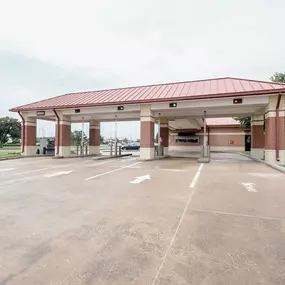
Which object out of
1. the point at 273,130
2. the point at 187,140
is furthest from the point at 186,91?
the point at 187,140

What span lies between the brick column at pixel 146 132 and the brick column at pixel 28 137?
12.4 m

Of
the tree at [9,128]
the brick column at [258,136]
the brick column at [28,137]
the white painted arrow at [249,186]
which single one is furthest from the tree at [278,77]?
the tree at [9,128]

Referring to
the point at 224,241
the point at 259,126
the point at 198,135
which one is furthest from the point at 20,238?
the point at 198,135

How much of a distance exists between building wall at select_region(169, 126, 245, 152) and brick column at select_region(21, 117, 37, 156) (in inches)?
809

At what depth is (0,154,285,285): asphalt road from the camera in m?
2.63

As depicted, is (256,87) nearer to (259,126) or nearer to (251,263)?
(259,126)

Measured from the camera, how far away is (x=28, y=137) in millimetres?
23531

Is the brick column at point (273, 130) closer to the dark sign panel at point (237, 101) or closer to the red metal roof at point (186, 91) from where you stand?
the red metal roof at point (186, 91)

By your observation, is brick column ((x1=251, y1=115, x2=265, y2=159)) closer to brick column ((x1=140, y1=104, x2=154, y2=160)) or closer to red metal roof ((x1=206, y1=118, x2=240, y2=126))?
brick column ((x1=140, y1=104, x2=154, y2=160))

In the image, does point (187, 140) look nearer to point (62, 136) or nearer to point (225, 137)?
point (225, 137)

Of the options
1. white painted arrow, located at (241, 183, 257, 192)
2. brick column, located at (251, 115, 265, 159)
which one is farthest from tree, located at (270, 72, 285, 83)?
white painted arrow, located at (241, 183, 257, 192)

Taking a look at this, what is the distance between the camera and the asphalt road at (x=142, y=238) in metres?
2.63

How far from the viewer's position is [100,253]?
10.2ft

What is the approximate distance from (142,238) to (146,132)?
589 inches
